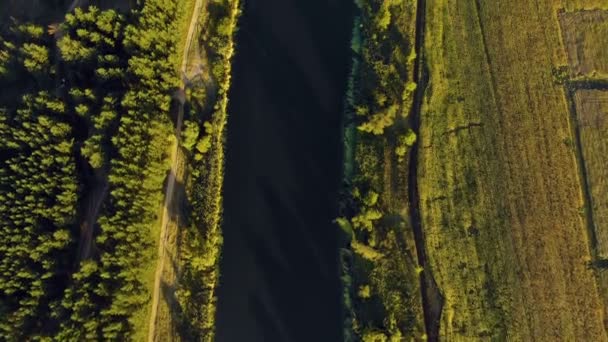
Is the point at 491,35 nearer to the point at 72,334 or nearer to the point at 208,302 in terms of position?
the point at 208,302

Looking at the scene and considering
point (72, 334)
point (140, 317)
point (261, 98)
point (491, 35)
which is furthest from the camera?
point (261, 98)

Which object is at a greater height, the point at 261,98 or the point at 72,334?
the point at 261,98

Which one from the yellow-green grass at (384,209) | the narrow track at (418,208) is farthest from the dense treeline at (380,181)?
the narrow track at (418,208)

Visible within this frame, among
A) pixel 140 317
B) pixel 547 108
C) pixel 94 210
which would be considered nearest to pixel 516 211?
pixel 547 108

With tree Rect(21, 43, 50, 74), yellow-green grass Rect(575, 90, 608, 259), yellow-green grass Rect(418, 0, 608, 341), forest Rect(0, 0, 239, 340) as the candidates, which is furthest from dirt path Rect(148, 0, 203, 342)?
yellow-green grass Rect(575, 90, 608, 259)

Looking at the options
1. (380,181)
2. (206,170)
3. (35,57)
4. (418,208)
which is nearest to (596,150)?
(418,208)

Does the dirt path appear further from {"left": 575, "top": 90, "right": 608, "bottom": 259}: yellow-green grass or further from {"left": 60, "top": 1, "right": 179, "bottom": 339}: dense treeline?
{"left": 575, "top": 90, "right": 608, "bottom": 259}: yellow-green grass

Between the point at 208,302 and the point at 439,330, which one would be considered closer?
the point at 439,330

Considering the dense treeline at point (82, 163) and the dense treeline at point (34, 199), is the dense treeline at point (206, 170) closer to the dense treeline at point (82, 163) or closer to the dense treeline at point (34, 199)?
the dense treeline at point (82, 163)
